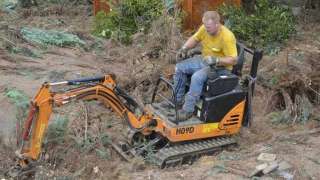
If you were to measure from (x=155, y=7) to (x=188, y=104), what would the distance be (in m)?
6.05

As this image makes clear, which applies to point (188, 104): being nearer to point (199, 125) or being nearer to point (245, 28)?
point (199, 125)

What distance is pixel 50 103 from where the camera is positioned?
7.49m

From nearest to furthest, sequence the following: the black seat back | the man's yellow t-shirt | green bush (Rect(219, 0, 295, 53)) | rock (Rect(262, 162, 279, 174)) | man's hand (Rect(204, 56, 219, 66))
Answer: rock (Rect(262, 162, 279, 174))
man's hand (Rect(204, 56, 219, 66))
the man's yellow t-shirt
the black seat back
green bush (Rect(219, 0, 295, 53))

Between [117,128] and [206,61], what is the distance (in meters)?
1.84

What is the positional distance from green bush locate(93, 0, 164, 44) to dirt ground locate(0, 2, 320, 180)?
57 cm

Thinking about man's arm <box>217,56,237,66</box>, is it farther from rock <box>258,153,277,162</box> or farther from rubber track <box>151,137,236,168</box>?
rock <box>258,153,277,162</box>

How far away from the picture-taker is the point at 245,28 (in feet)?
44.9

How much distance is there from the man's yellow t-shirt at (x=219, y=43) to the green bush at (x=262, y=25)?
15.6 feet

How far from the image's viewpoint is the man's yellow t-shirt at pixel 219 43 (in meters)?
8.41

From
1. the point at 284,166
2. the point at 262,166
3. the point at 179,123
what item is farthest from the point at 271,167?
the point at 179,123

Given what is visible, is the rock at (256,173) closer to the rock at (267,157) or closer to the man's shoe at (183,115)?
the rock at (267,157)

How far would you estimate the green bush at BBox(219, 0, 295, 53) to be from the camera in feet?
A: 44.3

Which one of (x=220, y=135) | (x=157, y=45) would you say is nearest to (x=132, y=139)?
(x=220, y=135)

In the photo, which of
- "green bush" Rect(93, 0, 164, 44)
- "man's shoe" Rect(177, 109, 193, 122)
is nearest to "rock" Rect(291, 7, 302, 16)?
"green bush" Rect(93, 0, 164, 44)
